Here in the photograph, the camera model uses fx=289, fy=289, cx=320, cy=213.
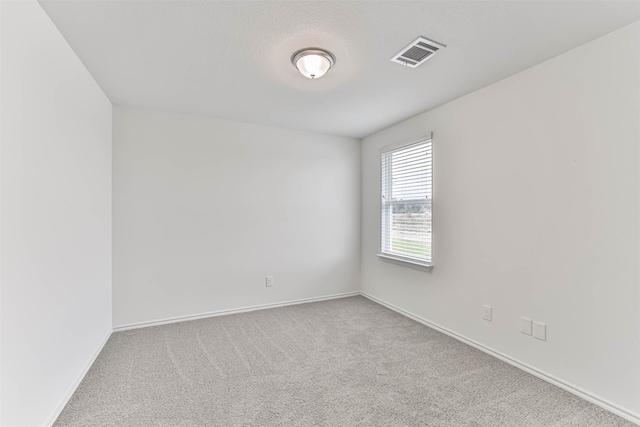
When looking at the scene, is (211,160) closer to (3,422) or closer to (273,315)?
Answer: (273,315)

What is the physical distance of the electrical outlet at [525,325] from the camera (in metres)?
2.21

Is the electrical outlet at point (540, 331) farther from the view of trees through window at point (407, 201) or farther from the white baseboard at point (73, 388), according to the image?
the white baseboard at point (73, 388)

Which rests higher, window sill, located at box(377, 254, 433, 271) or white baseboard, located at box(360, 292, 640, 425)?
window sill, located at box(377, 254, 433, 271)

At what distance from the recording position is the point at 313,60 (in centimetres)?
195


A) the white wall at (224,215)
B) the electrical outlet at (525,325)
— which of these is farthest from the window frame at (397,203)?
the electrical outlet at (525,325)

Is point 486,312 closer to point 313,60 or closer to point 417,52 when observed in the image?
point 417,52

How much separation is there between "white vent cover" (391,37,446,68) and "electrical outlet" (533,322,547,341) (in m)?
2.11

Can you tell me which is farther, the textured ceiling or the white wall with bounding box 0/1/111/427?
the textured ceiling

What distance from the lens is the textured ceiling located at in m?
1.58

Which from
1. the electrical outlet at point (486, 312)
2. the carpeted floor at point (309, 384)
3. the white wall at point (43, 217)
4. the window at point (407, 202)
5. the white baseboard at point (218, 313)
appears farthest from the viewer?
the window at point (407, 202)

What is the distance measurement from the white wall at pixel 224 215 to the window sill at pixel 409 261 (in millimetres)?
712

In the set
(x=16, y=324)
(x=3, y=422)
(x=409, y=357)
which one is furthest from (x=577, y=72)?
(x=3, y=422)

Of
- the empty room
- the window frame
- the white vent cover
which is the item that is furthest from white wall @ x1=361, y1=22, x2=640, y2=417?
the white vent cover

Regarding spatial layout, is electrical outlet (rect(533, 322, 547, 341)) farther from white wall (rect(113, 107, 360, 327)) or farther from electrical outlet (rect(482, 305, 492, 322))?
white wall (rect(113, 107, 360, 327))
